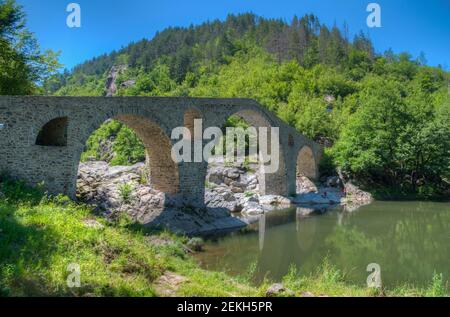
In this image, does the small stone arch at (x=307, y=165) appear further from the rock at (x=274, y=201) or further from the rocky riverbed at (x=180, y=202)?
the rock at (x=274, y=201)

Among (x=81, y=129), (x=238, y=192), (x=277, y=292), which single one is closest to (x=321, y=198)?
(x=238, y=192)

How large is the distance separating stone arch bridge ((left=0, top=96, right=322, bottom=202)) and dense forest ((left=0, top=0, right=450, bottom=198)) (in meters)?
5.73

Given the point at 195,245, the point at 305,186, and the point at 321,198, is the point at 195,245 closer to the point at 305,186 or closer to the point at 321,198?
the point at 321,198

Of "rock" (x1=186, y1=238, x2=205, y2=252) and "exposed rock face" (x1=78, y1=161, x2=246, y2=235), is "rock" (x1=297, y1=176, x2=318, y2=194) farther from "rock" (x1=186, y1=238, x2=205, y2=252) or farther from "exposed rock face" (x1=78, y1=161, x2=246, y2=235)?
"rock" (x1=186, y1=238, x2=205, y2=252)

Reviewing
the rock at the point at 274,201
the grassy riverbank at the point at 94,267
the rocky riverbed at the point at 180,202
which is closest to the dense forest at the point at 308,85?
the rocky riverbed at the point at 180,202

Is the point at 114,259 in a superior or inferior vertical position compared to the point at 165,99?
inferior

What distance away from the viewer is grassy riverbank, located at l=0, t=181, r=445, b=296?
6.57m

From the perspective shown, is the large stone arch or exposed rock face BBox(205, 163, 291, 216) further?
the large stone arch

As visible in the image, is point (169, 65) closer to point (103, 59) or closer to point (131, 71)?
point (131, 71)

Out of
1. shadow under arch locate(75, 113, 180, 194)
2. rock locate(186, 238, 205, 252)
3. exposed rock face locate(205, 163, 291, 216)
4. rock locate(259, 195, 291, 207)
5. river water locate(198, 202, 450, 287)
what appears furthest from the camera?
rock locate(259, 195, 291, 207)

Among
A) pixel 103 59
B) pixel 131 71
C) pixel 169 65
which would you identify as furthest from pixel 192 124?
pixel 103 59

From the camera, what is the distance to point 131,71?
75.2 metres

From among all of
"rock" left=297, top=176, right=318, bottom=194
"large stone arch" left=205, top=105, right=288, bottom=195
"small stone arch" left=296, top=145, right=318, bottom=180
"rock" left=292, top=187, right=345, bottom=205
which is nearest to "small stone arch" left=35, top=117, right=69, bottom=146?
"large stone arch" left=205, top=105, right=288, bottom=195
